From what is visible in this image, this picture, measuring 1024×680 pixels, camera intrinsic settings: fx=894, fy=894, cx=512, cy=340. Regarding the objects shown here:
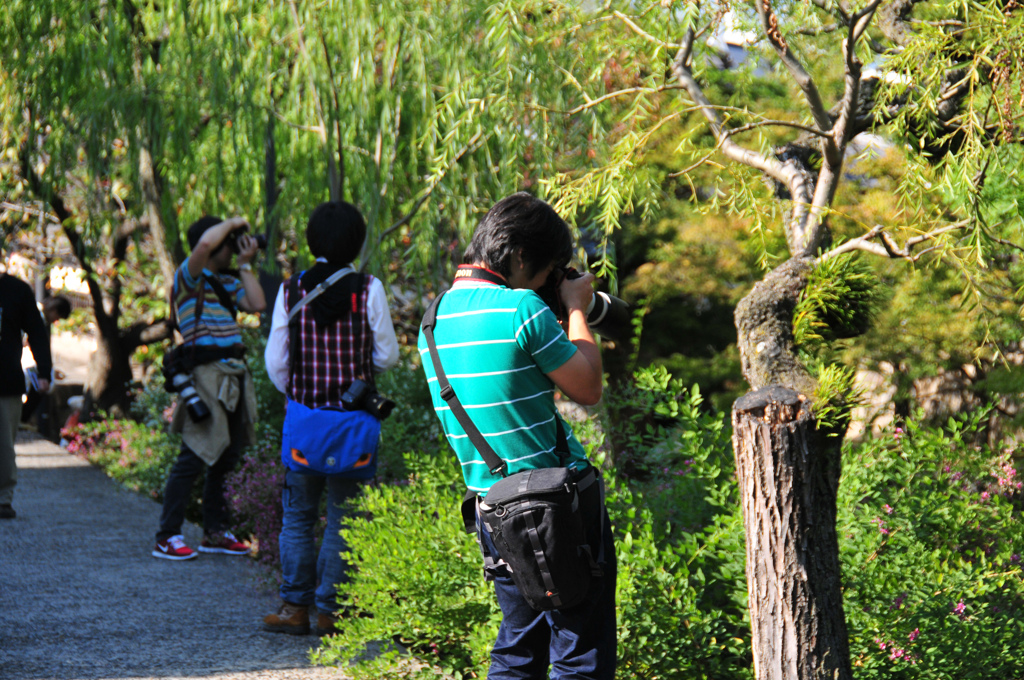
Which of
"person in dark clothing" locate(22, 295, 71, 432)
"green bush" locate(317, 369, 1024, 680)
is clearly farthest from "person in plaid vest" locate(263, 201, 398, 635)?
"person in dark clothing" locate(22, 295, 71, 432)

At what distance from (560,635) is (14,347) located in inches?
179

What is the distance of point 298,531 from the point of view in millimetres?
3922

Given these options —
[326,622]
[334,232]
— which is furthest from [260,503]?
[334,232]

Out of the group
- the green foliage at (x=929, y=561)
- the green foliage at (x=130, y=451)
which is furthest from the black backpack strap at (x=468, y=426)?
the green foliage at (x=130, y=451)

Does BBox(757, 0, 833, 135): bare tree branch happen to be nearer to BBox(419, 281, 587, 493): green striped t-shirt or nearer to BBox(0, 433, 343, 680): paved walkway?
BBox(419, 281, 587, 493): green striped t-shirt

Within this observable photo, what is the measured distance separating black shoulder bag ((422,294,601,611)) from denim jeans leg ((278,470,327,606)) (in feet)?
5.88

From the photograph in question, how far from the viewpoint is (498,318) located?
2.20 metres

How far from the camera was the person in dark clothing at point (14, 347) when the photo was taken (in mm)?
5438

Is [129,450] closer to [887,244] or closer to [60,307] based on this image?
[60,307]

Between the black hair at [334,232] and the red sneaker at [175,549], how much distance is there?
2.29 meters

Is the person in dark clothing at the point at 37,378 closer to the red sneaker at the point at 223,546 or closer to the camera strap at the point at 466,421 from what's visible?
the red sneaker at the point at 223,546

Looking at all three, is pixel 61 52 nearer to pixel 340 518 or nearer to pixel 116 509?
pixel 116 509

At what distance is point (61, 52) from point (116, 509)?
10.9ft

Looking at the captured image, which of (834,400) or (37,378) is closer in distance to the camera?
(834,400)
